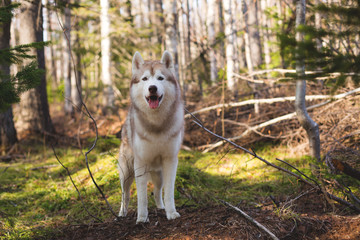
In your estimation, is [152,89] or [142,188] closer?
[152,89]

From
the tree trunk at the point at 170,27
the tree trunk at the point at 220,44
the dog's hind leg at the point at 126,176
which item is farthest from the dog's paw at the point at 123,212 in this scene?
the tree trunk at the point at 170,27

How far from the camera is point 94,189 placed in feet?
16.7

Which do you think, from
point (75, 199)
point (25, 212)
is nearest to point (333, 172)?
point (75, 199)

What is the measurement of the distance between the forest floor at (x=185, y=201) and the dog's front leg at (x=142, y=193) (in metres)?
0.14

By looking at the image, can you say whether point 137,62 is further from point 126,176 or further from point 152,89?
point 126,176

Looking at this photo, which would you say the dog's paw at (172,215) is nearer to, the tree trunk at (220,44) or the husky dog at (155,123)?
the husky dog at (155,123)

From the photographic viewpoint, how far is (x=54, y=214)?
4.51 m

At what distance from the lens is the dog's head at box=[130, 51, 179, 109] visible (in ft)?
10.9

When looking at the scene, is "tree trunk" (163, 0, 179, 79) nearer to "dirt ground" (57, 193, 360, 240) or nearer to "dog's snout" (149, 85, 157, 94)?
"dog's snout" (149, 85, 157, 94)

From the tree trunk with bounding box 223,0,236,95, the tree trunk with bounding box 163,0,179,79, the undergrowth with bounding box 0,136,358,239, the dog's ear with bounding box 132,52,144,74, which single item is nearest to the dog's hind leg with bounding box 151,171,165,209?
the undergrowth with bounding box 0,136,358,239

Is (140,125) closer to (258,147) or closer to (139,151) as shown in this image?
(139,151)

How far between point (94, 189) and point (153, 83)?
272 cm

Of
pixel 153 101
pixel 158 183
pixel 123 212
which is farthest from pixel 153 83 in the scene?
pixel 123 212

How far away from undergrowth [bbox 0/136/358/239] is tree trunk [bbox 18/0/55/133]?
216 cm
